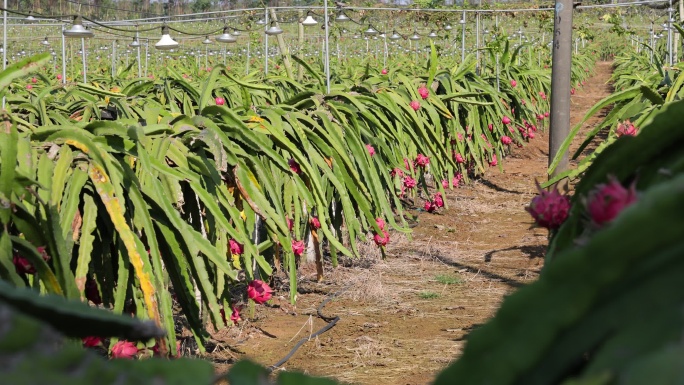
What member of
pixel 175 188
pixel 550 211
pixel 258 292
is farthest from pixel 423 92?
pixel 550 211

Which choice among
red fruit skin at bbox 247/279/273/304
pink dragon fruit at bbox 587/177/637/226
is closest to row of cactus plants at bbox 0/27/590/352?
red fruit skin at bbox 247/279/273/304

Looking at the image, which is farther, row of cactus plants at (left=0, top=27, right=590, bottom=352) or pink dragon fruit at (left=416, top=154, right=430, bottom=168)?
pink dragon fruit at (left=416, top=154, right=430, bottom=168)

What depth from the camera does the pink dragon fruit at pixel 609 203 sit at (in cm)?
100

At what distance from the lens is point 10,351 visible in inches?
28.4

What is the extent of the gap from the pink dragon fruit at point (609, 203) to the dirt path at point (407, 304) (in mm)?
2550

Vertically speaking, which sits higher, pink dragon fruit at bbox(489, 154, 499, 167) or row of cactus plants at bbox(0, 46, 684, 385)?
row of cactus plants at bbox(0, 46, 684, 385)

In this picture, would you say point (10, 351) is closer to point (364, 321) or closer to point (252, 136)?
point (252, 136)

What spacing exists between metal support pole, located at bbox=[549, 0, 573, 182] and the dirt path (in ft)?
2.83

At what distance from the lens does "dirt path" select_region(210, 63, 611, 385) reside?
14.4 feet

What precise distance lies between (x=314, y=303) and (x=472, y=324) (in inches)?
38.8

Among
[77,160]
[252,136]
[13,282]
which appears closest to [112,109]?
[252,136]

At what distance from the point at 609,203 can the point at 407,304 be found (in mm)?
4442

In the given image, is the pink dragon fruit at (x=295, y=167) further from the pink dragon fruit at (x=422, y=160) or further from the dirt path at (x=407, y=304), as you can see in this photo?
the pink dragon fruit at (x=422, y=160)

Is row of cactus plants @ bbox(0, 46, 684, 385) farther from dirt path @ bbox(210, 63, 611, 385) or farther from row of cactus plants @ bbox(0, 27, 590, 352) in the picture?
dirt path @ bbox(210, 63, 611, 385)
